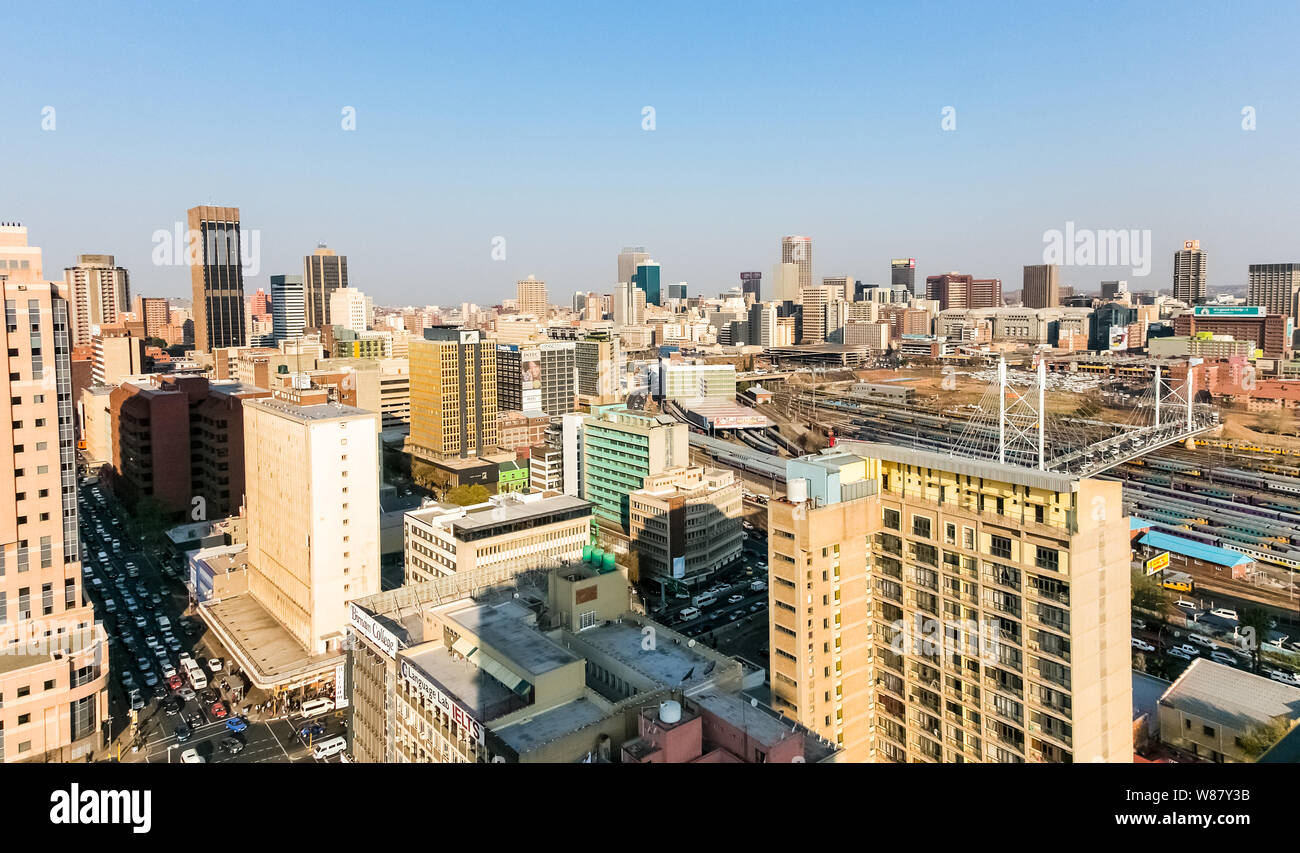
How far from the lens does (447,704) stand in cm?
644

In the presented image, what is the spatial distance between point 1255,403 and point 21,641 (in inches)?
1394

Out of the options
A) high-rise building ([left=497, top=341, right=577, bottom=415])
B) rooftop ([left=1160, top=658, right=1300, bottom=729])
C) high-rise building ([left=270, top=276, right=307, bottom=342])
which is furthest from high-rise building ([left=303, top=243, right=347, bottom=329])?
rooftop ([left=1160, top=658, right=1300, bottom=729])

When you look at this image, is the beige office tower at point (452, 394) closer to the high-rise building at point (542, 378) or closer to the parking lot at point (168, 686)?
the high-rise building at point (542, 378)

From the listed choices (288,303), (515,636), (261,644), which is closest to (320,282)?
(288,303)

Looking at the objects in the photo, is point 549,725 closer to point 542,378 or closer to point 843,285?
point 542,378

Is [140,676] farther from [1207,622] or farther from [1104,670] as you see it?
[1207,622]

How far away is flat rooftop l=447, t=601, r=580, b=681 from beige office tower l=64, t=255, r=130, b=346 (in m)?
39.4

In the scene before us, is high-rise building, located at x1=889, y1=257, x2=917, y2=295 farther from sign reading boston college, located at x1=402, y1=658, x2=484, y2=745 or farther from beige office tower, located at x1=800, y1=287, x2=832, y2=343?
sign reading boston college, located at x1=402, y1=658, x2=484, y2=745

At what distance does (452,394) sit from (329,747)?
15122 mm

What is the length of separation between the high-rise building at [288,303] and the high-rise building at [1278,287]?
57.0 m
